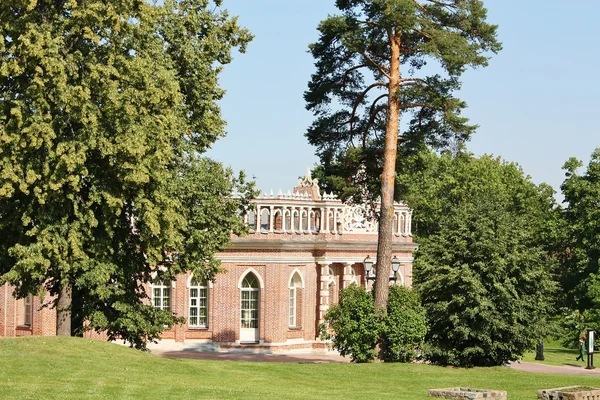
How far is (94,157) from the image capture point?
26016 mm

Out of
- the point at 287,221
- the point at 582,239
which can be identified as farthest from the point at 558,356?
the point at 287,221

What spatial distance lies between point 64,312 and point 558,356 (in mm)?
33723

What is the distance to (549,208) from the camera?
225 feet

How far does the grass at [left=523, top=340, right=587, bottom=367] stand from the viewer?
48125 mm

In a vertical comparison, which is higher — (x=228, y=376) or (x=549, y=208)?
(x=549, y=208)

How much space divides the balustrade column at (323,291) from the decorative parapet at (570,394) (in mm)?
18875

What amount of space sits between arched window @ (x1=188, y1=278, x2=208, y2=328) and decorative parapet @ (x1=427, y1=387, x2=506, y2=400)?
18465mm

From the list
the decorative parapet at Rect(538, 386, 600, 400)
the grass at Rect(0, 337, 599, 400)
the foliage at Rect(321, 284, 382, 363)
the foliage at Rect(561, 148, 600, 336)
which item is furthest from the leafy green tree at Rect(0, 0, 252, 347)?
the foliage at Rect(561, 148, 600, 336)

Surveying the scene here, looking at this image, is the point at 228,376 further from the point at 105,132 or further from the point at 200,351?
the point at 200,351

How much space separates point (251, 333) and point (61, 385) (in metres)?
20.1

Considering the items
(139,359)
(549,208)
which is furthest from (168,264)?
(549,208)

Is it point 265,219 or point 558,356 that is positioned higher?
point 265,219

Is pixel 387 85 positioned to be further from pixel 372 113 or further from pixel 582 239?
pixel 582 239

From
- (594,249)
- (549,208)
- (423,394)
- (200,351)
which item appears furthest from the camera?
(549,208)
